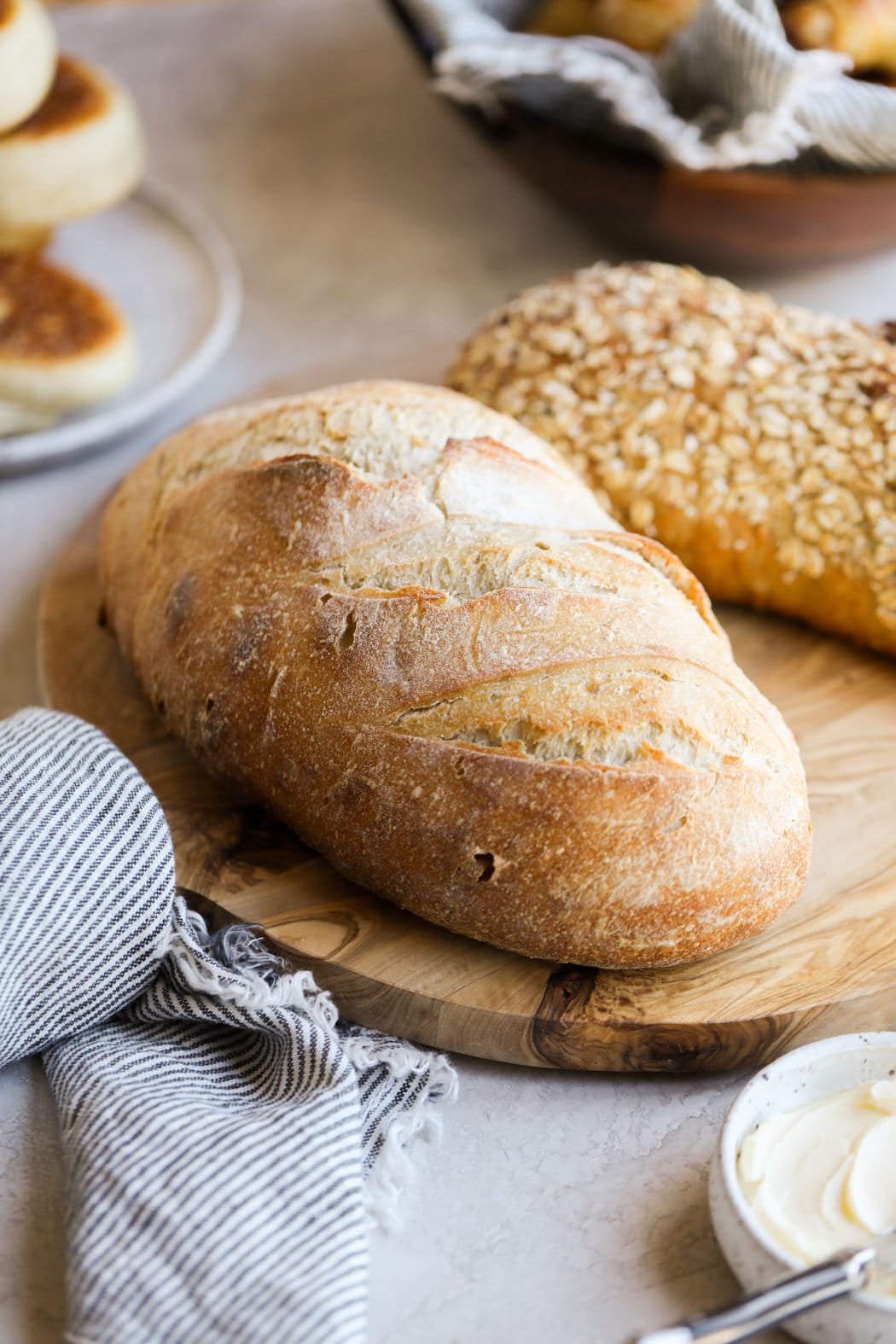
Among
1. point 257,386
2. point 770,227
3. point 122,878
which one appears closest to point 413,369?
point 257,386

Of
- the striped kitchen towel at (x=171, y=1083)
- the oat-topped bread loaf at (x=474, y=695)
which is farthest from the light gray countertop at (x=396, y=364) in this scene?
the oat-topped bread loaf at (x=474, y=695)

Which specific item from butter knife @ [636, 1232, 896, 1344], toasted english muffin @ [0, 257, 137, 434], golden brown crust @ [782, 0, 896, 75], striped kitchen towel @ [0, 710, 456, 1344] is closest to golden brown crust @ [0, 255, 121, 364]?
toasted english muffin @ [0, 257, 137, 434]

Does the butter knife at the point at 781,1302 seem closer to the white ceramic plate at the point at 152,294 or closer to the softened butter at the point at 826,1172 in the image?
the softened butter at the point at 826,1172

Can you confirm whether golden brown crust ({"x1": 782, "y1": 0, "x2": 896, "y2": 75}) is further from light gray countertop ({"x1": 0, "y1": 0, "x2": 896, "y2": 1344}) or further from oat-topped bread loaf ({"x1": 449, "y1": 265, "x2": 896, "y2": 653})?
oat-topped bread loaf ({"x1": 449, "y1": 265, "x2": 896, "y2": 653})

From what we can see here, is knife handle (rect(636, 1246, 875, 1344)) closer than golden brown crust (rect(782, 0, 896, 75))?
Yes

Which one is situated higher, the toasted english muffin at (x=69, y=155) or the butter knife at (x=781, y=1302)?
the toasted english muffin at (x=69, y=155)

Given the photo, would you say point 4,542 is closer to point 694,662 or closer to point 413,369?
point 413,369

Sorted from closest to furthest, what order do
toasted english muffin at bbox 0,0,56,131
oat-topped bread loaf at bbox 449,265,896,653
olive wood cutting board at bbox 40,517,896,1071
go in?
olive wood cutting board at bbox 40,517,896,1071, oat-topped bread loaf at bbox 449,265,896,653, toasted english muffin at bbox 0,0,56,131
